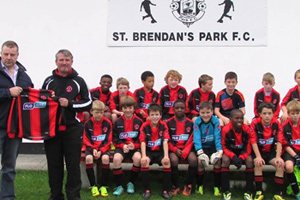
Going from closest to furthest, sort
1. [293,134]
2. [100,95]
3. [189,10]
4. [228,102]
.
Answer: [293,134], [228,102], [100,95], [189,10]

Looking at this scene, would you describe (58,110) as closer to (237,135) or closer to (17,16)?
(237,135)

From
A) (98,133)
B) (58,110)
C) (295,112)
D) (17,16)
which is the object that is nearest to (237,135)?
(295,112)

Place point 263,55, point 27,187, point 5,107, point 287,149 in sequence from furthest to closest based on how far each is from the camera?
point 263,55, point 27,187, point 287,149, point 5,107

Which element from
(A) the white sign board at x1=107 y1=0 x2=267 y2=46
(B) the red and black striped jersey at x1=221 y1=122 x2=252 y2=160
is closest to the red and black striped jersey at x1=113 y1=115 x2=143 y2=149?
(B) the red and black striped jersey at x1=221 y1=122 x2=252 y2=160

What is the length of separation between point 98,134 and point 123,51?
2070 millimetres

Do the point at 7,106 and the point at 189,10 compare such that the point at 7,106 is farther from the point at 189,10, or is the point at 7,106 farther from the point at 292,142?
the point at 189,10

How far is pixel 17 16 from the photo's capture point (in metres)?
6.59

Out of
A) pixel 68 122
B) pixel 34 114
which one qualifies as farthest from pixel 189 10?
pixel 34 114

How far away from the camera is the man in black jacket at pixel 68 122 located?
3.84 m

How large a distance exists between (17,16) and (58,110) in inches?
139

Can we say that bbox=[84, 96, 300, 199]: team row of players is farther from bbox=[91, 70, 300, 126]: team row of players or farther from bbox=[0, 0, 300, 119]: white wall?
bbox=[0, 0, 300, 119]: white wall

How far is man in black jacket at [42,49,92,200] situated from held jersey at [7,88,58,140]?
9 centimetres

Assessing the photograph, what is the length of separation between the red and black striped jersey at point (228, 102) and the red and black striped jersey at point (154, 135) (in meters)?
1.12

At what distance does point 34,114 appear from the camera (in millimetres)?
3857
